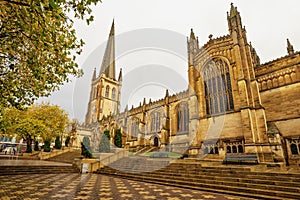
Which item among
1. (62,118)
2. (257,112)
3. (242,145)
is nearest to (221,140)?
(242,145)

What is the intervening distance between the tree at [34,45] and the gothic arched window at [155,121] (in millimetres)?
24099

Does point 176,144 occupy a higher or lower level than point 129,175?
higher

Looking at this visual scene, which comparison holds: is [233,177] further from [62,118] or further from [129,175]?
[62,118]

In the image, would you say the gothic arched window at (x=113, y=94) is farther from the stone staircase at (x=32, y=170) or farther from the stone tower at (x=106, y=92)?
the stone staircase at (x=32, y=170)

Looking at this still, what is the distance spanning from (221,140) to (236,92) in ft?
17.5

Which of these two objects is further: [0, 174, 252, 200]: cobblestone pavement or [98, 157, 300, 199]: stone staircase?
[98, 157, 300, 199]: stone staircase

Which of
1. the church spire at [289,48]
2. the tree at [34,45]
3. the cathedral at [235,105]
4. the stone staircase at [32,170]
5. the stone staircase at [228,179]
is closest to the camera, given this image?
the tree at [34,45]

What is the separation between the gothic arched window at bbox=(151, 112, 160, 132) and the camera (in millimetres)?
30534

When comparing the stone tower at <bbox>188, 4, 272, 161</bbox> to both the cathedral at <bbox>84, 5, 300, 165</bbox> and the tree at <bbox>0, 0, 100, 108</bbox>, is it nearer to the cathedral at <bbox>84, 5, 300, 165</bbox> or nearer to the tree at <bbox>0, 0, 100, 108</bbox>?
the cathedral at <bbox>84, 5, 300, 165</bbox>

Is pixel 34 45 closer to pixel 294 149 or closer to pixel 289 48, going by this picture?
pixel 294 149

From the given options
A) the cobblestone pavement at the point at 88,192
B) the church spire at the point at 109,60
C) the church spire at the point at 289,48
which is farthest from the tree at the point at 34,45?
the church spire at the point at 109,60

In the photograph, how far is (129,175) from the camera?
37.8 feet

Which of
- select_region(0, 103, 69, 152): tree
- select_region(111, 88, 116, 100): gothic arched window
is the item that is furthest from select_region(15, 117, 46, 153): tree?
select_region(111, 88, 116, 100): gothic arched window

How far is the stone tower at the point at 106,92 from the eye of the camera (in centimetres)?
5344
